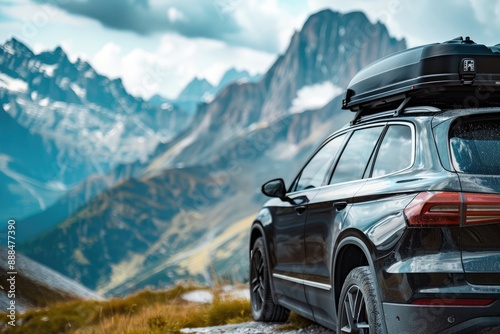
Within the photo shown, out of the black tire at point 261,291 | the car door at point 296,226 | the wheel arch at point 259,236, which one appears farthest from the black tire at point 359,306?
the black tire at point 261,291

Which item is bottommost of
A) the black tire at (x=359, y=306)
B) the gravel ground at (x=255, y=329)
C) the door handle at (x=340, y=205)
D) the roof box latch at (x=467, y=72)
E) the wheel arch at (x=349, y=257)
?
the gravel ground at (x=255, y=329)

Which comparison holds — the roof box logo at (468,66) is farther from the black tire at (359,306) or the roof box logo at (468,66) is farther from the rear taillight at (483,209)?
the black tire at (359,306)

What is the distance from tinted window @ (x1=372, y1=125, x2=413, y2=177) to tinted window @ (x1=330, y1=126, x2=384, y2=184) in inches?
6.9

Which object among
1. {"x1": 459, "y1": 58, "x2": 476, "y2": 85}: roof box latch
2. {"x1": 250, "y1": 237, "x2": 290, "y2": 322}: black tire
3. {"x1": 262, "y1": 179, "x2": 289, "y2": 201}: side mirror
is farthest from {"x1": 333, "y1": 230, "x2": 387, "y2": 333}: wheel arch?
{"x1": 250, "y1": 237, "x2": 290, "y2": 322}: black tire

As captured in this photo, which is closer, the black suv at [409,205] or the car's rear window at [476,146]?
the black suv at [409,205]

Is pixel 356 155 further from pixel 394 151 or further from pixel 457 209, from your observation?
pixel 457 209

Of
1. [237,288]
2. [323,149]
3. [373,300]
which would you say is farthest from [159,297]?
[373,300]

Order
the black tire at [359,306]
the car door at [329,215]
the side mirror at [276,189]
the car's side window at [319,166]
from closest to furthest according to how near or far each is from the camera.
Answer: the black tire at [359,306]
the car door at [329,215]
the car's side window at [319,166]
the side mirror at [276,189]

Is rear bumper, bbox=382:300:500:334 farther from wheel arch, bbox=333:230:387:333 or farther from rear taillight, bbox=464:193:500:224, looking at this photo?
rear taillight, bbox=464:193:500:224

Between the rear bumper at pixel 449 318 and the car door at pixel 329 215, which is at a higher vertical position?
the car door at pixel 329 215

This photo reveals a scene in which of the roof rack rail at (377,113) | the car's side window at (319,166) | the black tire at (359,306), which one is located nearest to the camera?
the black tire at (359,306)

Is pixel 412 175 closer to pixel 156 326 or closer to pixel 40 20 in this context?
pixel 156 326

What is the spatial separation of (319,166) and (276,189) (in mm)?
608

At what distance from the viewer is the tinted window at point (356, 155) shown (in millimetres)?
4410
